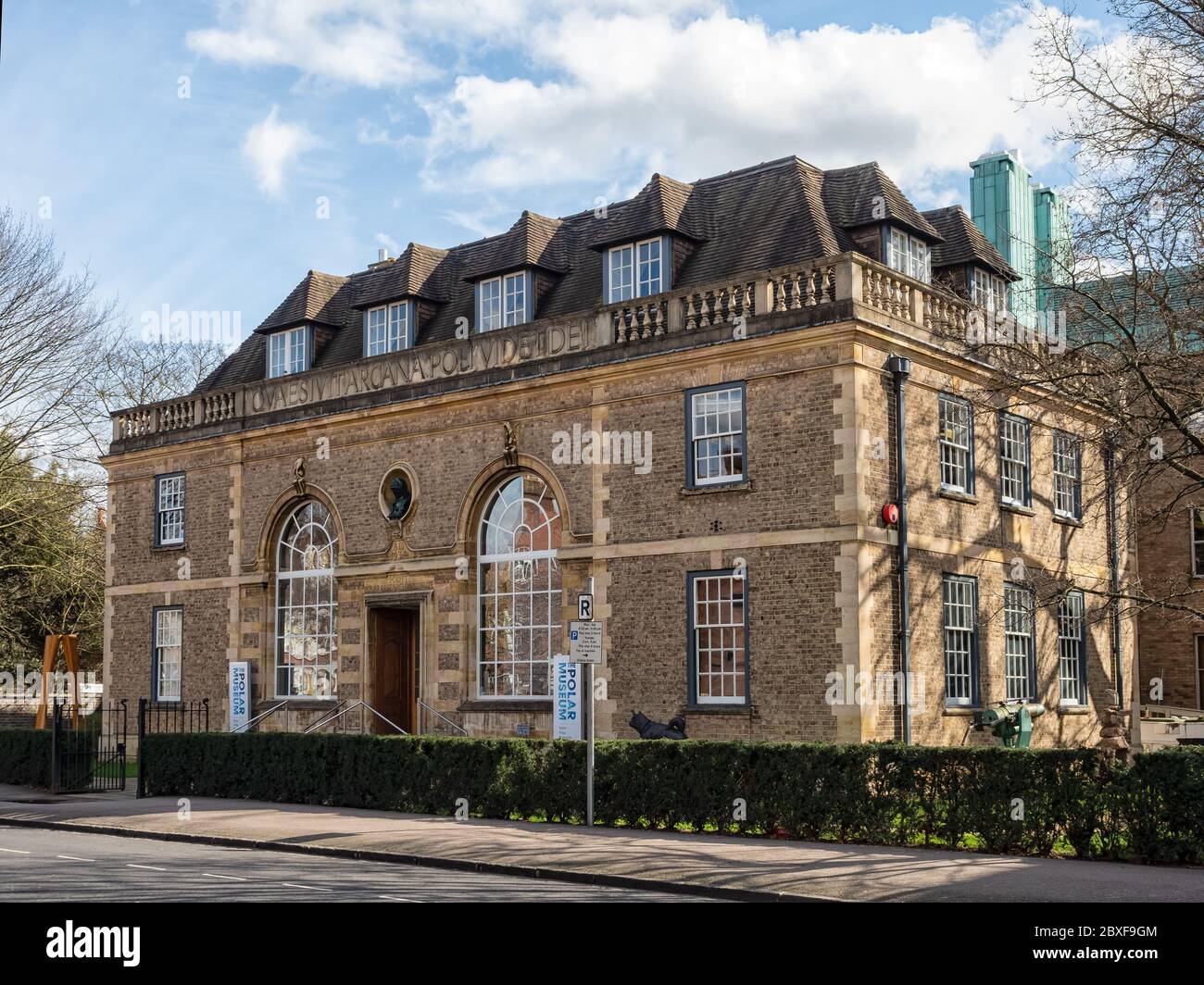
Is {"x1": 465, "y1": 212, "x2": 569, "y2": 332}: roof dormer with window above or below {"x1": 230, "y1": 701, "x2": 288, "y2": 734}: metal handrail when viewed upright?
above

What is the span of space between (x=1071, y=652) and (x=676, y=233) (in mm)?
11136

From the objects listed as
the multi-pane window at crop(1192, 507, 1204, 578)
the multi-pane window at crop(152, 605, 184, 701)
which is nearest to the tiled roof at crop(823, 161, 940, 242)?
the multi-pane window at crop(1192, 507, 1204, 578)

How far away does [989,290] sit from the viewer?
88.8ft

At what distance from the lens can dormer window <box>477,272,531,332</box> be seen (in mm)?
28406

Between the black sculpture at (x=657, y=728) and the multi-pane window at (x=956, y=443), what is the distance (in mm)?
6014

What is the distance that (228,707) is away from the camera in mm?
30328

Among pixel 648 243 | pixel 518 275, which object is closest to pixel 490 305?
pixel 518 275

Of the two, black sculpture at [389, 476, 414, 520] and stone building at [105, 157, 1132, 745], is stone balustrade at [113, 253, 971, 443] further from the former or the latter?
black sculpture at [389, 476, 414, 520]

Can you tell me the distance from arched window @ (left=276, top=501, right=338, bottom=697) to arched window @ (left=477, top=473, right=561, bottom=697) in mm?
4136

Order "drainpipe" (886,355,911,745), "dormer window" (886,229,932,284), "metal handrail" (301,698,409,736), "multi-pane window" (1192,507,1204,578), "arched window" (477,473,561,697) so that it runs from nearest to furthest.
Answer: "drainpipe" (886,355,911,745), "dormer window" (886,229,932,284), "arched window" (477,473,561,697), "metal handrail" (301,698,409,736), "multi-pane window" (1192,507,1204,578)

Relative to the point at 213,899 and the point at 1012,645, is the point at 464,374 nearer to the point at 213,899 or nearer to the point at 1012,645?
the point at 1012,645

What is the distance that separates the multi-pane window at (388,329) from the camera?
30.9 meters

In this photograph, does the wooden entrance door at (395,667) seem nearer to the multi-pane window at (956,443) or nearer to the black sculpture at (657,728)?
the black sculpture at (657,728)

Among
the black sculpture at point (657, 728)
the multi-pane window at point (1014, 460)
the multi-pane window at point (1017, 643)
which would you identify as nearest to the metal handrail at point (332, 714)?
the black sculpture at point (657, 728)
